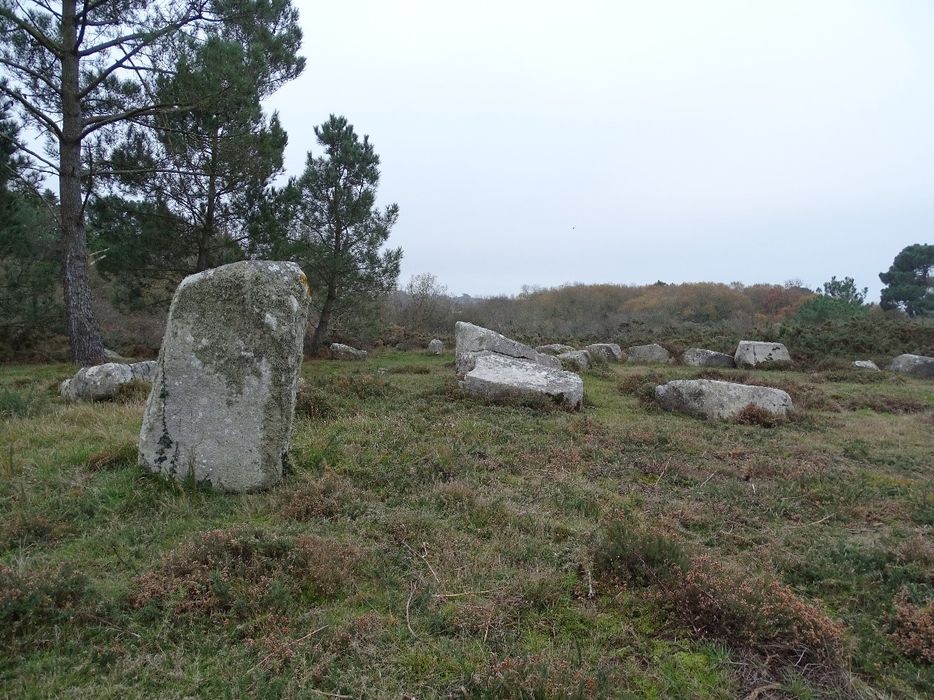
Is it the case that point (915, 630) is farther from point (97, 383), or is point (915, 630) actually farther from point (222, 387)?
point (97, 383)

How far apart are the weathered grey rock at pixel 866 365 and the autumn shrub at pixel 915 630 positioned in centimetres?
1587

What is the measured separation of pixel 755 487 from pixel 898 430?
185 inches

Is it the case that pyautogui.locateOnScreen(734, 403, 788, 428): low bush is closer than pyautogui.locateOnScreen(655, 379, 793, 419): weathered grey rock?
Yes

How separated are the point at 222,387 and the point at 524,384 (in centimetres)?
539

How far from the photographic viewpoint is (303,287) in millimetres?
5012

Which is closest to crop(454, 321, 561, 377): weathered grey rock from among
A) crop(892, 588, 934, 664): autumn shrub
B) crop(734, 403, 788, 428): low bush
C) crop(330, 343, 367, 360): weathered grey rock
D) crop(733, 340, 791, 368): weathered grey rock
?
crop(734, 403, 788, 428): low bush

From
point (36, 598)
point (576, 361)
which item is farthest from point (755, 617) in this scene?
point (576, 361)

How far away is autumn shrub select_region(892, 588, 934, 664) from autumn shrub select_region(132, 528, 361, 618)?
2933mm

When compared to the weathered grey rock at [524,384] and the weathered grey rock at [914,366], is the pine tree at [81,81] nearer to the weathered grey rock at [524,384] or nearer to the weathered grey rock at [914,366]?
the weathered grey rock at [524,384]

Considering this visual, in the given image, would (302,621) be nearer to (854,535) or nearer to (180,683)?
(180,683)

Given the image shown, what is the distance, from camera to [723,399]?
27.7 feet

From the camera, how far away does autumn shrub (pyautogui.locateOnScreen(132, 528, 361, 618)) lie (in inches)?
113

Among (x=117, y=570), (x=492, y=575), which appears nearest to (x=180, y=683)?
(x=117, y=570)

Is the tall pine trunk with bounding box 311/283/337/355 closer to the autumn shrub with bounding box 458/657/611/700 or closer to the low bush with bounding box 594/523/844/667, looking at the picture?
the low bush with bounding box 594/523/844/667
